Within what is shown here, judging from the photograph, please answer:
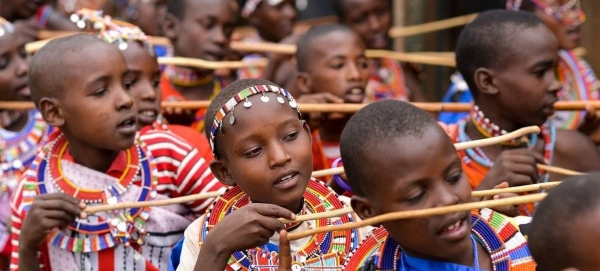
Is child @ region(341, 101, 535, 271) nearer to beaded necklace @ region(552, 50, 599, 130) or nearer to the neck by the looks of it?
the neck

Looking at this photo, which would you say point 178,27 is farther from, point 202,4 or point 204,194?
point 204,194

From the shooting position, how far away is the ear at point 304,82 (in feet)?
17.1

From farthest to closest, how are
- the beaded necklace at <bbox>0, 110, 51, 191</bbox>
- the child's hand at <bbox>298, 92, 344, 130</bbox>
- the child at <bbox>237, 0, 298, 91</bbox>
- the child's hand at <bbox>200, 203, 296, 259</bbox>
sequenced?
the child at <bbox>237, 0, 298, 91</bbox>, the beaded necklace at <bbox>0, 110, 51, 191</bbox>, the child's hand at <bbox>298, 92, 344, 130</bbox>, the child's hand at <bbox>200, 203, 296, 259</bbox>

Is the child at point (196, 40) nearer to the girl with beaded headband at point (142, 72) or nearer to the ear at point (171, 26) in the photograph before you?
the ear at point (171, 26)

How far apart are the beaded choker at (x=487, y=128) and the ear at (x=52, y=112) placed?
1.71 meters

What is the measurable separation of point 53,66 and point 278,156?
128cm

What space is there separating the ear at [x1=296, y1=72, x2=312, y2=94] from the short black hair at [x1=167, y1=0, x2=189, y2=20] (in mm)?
1050

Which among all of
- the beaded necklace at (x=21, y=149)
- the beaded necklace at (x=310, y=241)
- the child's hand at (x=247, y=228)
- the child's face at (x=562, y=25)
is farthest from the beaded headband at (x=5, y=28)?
the child's face at (x=562, y=25)

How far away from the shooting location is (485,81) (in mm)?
4164

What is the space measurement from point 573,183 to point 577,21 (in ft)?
12.9

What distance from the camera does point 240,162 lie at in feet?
10.3

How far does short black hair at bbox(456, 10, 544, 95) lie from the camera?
13.5ft

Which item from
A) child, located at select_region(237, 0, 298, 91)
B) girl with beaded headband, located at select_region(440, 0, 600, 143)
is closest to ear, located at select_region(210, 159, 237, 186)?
girl with beaded headband, located at select_region(440, 0, 600, 143)

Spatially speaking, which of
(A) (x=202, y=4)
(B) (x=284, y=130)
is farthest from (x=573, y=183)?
(A) (x=202, y=4)
